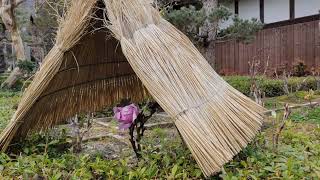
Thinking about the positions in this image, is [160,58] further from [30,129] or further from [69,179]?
[30,129]

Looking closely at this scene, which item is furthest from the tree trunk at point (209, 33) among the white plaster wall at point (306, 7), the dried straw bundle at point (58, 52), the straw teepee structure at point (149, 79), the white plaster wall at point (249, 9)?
the white plaster wall at point (249, 9)

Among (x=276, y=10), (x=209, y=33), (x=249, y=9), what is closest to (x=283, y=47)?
(x=276, y=10)

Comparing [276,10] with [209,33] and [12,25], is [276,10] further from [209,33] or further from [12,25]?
[12,25]

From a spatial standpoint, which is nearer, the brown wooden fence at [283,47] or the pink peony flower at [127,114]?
the pink peony flower at [127,114]

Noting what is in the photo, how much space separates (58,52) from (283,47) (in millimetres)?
11818

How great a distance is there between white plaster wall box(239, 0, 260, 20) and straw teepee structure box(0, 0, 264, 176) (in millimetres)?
12062

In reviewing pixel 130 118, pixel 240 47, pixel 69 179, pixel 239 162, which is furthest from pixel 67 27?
pixel 240 47

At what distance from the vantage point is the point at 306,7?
13.4 meters

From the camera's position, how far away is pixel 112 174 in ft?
8.25

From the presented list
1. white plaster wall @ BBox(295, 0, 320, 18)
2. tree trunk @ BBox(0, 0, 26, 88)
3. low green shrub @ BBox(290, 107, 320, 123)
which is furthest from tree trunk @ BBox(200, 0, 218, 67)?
tree trunk @ BBox(0, 0, 26, 88)

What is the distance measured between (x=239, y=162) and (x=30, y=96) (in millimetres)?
1502

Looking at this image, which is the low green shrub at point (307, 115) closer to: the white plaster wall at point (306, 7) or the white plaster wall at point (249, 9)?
the white plaster wall at point (306, 7)

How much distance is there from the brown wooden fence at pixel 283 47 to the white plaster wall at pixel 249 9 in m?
0.95

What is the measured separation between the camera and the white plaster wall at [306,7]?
1306 cm
